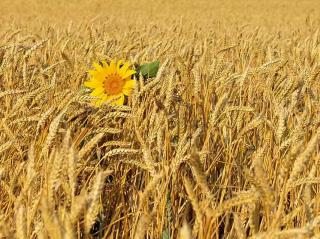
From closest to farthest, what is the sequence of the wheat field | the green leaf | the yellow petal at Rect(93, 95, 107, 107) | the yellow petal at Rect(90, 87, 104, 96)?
the wheat field, the yellow petal at Rect(93, 95, 107, 107), the yellow petal at Rect(90, 87, 104, 96), the green leaf

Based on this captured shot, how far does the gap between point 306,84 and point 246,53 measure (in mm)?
1725

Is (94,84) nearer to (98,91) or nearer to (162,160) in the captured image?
(98,91)

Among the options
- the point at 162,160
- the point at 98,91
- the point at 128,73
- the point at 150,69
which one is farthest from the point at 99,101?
the point at 162,160

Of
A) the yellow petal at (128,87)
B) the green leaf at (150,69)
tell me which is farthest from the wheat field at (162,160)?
the green leaf at (150,69)

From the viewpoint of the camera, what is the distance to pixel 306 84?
1592 millimetres

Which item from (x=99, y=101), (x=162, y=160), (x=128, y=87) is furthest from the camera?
(x=128, y=87)

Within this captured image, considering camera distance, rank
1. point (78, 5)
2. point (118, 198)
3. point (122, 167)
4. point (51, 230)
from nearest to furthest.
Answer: point (51, 230)
point (118, 198)
point (122, 167)
point (78, 5)

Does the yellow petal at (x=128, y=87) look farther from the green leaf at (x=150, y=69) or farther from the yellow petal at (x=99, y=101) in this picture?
the green leaf at (x=150, y=69)

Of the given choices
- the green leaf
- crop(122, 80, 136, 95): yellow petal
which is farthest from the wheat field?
the green leaf

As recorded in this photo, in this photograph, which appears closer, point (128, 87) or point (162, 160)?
point (162, 160)

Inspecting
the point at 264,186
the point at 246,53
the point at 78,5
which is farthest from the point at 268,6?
the point at 264,186

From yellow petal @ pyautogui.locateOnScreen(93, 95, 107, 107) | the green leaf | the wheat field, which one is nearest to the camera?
the wheat field

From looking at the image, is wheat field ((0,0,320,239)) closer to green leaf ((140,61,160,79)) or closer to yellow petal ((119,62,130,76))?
yellow petal ((119,62,130,76))

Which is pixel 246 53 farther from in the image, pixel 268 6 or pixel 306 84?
pixel 268 6
